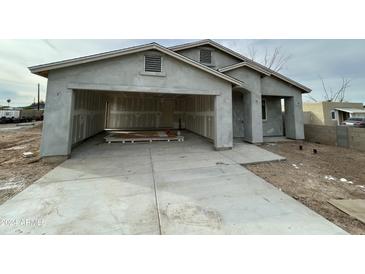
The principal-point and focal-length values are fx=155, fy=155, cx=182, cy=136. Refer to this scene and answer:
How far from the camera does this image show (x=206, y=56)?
39.7ft

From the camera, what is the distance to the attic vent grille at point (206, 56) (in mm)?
11984

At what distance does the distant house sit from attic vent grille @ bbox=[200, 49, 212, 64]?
21.4m

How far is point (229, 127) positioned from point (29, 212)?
26.1ft

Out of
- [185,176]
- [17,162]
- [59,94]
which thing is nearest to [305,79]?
[185,176]

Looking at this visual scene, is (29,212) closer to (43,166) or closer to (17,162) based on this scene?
(43,166)

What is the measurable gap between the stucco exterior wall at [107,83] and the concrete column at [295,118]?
22.6 feet

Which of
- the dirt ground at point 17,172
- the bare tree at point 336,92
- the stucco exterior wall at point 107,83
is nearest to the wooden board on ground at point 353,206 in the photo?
the stucco exterior wall at point 107,83

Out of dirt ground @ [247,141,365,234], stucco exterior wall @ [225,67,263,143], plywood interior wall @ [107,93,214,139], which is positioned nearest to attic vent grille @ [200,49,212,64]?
plywood interior wall @ [107,93,214,139]

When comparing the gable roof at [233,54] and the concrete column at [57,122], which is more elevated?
the gable roof at [233,54]

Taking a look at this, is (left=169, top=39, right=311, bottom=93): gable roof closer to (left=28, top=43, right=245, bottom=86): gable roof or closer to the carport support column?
the carport support column

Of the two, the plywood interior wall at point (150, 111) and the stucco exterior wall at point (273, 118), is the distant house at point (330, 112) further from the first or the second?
the plywood interior wall at point (150, 111)

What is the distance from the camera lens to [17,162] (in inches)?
242

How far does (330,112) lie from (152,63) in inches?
1114

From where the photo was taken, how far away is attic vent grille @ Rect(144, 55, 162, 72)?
7.08 m
